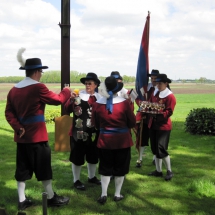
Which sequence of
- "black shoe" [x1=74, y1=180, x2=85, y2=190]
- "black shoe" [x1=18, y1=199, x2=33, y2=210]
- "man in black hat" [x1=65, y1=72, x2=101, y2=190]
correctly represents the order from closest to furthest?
1. "black shoe" [x1=18, y1=199, x2=33, y2=210]
2. "man in black hat" [x1=65, y1=72, x2=101, y2=190]
3. "black shoe" [x1=74, y1=180, x2=85, y2=190]

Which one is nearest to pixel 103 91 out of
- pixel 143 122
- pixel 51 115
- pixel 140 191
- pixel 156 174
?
pixel 140 191

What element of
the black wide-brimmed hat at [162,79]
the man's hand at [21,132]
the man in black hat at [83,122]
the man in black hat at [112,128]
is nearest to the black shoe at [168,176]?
the man in black hat at [112,128]

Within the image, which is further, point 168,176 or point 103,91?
point 168,176

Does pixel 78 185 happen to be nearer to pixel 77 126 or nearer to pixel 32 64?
pixel 77 126

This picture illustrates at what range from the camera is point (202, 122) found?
10344 mm

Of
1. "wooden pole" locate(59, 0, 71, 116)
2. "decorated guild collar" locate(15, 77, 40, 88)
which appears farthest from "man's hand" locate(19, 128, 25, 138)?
"wooden pole" locate(59, 0, 71, 116)

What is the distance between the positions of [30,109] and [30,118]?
0.14 meters

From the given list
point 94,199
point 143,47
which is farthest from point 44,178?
point 143,47

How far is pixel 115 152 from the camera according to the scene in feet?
15.7

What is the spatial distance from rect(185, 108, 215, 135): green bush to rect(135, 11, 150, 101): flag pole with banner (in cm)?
490

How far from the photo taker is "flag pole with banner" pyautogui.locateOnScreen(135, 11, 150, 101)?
6.03 metres

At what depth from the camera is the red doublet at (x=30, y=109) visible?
4.24 meters

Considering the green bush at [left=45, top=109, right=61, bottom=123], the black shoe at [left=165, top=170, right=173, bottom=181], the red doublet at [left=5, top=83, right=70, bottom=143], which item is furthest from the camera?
the green bush at [left=45, top=109, right=61, bottom=123]

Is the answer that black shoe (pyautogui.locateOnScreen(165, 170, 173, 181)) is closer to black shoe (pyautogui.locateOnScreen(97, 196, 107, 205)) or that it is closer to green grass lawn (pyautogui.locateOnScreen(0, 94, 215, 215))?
green grass lawn (pyautogui.locateOnScreen(0, 94, 215, 215))
